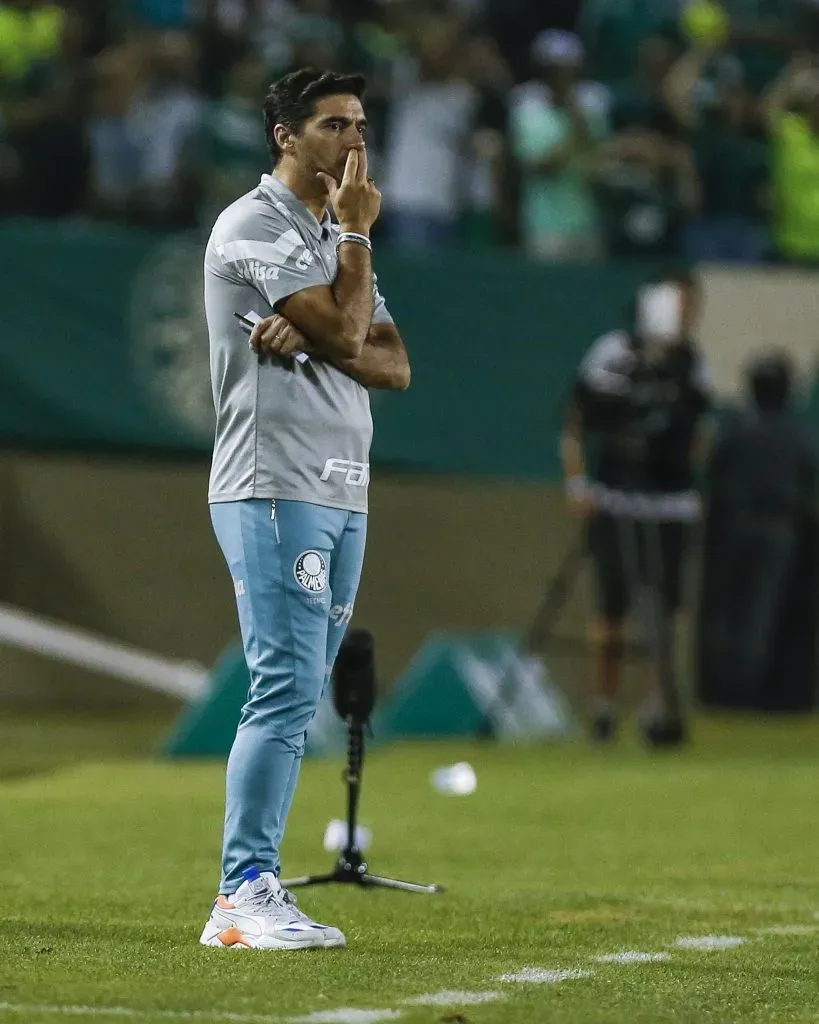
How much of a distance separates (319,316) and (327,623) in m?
0.78

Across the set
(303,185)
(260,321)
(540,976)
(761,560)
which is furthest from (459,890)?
(761,560)

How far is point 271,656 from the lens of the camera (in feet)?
16.8

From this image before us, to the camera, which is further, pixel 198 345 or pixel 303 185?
pixel 198 345

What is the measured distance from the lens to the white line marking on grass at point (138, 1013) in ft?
13.3

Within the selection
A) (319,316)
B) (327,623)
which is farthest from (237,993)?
(319,316)

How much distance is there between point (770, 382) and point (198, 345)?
393cm

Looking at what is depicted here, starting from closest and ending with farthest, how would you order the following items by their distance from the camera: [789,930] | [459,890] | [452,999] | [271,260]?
[452,999]
[271,260]
[789,930]
[459,890]

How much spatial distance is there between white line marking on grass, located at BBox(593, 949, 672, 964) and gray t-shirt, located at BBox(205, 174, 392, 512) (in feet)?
4.24

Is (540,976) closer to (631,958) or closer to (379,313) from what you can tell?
(631,958)

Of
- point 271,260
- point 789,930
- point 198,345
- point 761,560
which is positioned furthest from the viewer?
point 761,560

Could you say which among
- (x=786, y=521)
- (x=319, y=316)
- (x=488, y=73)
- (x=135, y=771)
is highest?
(x=488, y=73)

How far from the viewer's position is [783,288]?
14648 mm

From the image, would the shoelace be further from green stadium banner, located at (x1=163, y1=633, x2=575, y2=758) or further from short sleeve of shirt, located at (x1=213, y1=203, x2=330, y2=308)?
green stadium banner, located at (x1=163, y1=633, x2=575, y2=758)

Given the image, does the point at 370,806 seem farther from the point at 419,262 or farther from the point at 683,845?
the point at 419,262
